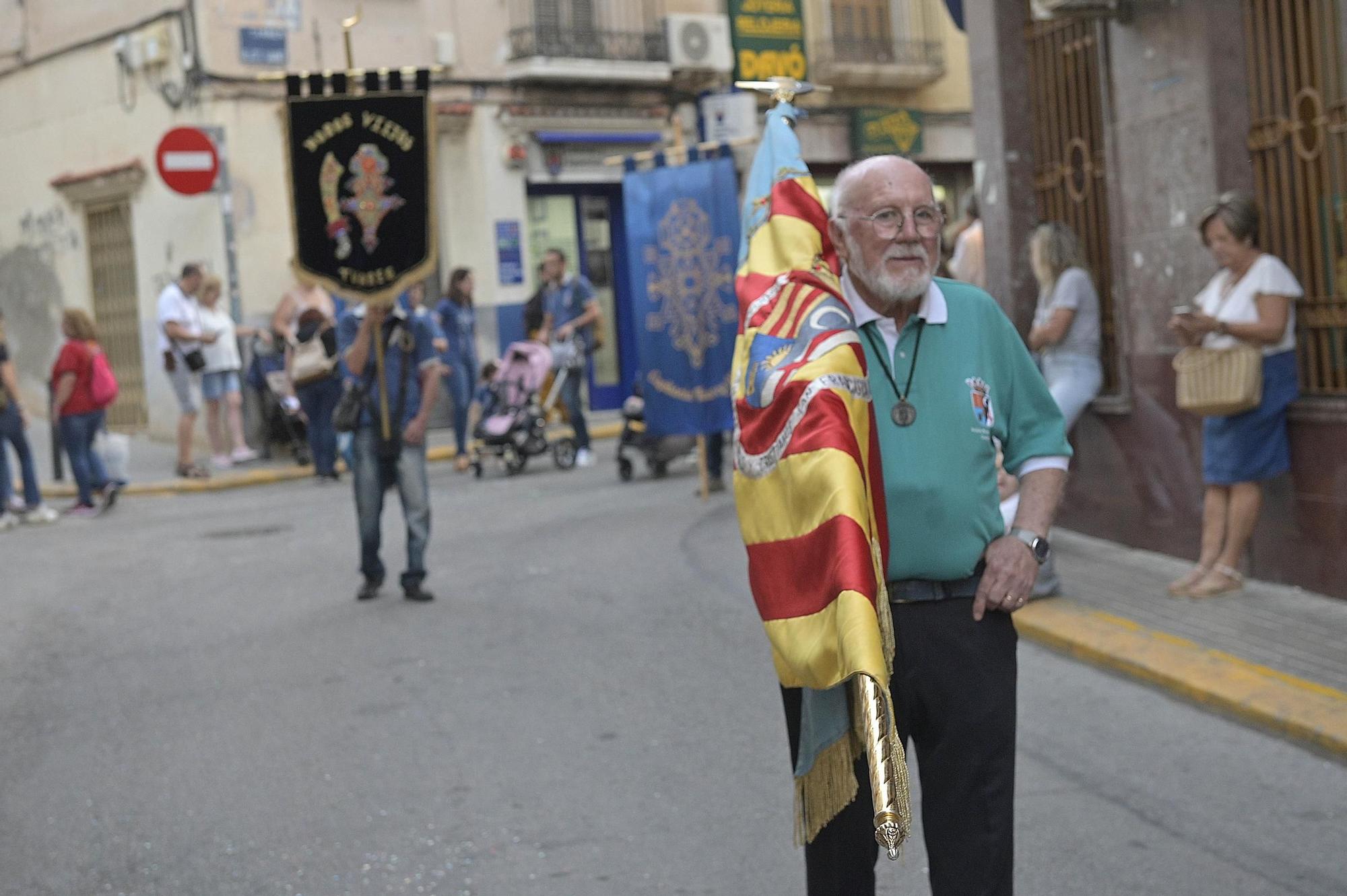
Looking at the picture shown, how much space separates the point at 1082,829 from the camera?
17.7 feet

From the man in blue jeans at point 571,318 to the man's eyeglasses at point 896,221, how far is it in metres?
13.3

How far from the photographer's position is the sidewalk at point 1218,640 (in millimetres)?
6539

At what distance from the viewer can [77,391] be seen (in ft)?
49.8

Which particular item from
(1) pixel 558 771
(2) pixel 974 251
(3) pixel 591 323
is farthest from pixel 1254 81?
(3) pixel 591 323

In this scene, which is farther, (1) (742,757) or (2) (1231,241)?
(2) (1231,241)

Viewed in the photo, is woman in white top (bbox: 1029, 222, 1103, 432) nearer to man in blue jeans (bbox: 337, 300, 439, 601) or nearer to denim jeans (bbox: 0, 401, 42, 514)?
man in blue jeans (bbox: 337, 300, 439, 601)

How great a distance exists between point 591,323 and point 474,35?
7.75 metres

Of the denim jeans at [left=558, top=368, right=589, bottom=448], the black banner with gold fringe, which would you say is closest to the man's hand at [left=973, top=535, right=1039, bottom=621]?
the black banner with gold fringe

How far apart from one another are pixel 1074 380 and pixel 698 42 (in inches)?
658

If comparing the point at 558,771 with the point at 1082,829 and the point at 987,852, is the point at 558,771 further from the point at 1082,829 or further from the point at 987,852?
the point at 987,852

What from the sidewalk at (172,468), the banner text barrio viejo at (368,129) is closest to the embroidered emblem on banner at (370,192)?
the banner text barrio viejo at (368,129)

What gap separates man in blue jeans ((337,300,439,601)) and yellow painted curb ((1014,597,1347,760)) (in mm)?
3345

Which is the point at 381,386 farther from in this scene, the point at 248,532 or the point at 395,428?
the point at 248,532

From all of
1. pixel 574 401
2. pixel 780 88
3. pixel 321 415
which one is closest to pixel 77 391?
pixel 321 415
